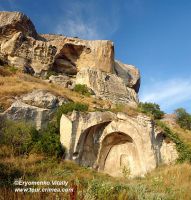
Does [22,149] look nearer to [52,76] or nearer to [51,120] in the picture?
[51,120]

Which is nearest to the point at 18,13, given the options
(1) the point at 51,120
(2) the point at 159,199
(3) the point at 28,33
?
(3) the point at 28,33

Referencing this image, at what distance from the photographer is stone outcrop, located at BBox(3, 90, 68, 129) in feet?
59.3

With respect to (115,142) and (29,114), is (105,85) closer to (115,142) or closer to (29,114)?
(115,142)

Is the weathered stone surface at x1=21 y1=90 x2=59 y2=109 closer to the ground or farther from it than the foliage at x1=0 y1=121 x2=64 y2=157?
farther from it

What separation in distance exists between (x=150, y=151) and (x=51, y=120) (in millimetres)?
6231

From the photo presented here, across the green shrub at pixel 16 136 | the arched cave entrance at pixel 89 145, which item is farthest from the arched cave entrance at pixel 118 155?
the green shrub at pixel 16 136

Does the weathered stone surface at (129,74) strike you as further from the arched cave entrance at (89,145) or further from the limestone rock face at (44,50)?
the arched cave entrance at (89,145)

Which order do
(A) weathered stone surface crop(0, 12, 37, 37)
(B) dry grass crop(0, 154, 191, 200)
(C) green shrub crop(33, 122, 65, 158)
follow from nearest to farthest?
1. (B) dry grass crop(0, 154, 191, 200)
2. (C) green shrub crop(33, 122, 65, 158)
3. (A) weathered stone surface crop(0, 12, 37, 37)

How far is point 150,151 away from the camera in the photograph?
1739cm

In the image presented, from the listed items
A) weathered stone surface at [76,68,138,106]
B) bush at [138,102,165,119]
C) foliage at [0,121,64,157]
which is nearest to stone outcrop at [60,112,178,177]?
foliage at [0,121,64,157]

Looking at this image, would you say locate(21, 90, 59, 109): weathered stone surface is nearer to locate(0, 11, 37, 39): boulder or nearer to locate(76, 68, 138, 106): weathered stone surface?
locate(76, 68, 138, 106): weathered stone surface

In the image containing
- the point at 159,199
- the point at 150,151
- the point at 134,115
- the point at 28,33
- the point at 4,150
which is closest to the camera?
the point at 159,199

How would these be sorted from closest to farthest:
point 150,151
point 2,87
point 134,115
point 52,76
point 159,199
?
point 159,199 < point 150,151 < point 134,115 < point 2,87 < point 52,76

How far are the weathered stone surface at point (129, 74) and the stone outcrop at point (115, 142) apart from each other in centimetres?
2684
